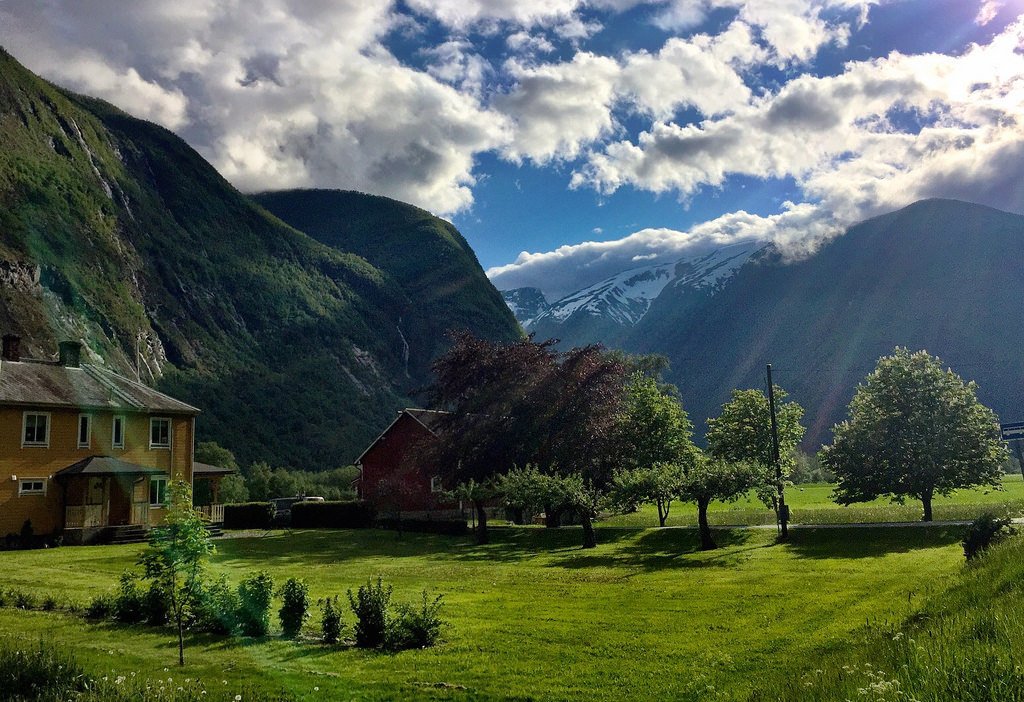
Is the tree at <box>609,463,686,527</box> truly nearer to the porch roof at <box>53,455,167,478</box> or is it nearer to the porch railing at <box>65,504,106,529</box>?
the porch roof at <box>53,455,167,478</box>

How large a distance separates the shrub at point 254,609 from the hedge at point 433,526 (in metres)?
28.3

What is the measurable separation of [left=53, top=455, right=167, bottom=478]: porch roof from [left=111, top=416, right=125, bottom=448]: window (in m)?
0.91

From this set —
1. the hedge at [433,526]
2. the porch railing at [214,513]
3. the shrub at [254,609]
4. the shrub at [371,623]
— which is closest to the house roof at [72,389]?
the porch railing at [214,513]

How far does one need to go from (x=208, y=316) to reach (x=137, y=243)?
21.4 meters

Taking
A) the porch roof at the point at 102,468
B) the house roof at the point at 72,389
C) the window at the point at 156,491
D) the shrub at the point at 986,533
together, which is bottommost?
the shrub at the point at 986,533

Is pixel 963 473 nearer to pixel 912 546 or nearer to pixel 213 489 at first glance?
pixel 912 546

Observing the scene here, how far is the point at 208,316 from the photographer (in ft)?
501

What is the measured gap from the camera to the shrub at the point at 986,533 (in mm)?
18859

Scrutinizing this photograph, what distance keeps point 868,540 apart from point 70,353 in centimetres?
4322

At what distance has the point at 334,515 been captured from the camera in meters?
47.6

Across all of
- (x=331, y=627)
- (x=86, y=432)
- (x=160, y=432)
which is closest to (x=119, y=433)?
(x=86, y=432)

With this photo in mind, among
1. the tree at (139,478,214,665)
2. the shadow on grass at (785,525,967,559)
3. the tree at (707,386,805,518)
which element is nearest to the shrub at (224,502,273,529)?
the tree at (707,386,805,518)

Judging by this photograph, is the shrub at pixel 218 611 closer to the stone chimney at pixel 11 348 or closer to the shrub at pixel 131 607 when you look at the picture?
the shrub at pixel 131 607

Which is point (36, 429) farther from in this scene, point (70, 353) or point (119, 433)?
point (70, 353)
